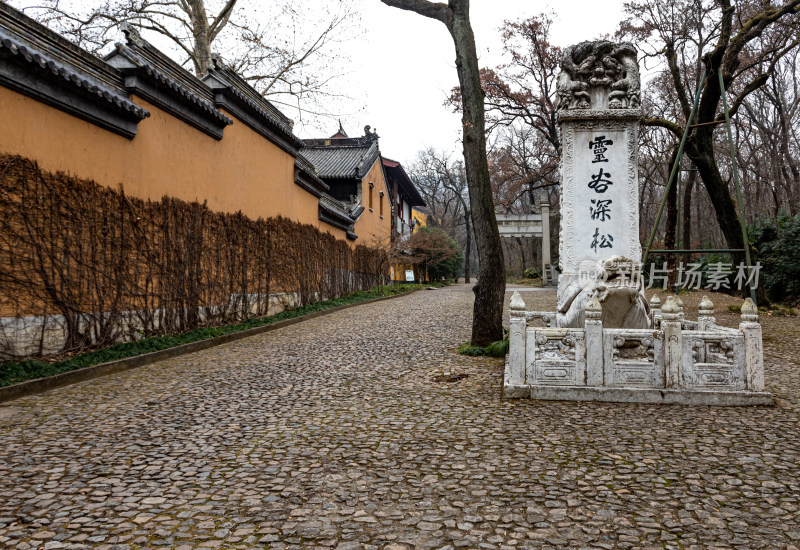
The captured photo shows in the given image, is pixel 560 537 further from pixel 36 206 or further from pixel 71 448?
pixel 36 206

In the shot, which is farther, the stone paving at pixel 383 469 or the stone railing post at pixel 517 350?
the stone railing post at pixel 517 350

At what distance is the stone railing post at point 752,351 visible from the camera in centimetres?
482

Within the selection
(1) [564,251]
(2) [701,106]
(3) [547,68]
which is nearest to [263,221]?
(1) [564,251]

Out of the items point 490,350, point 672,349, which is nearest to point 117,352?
point 490,350

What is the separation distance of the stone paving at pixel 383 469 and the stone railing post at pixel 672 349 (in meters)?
0.30

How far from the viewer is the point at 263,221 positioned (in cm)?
1236

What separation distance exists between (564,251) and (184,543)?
5.36 m

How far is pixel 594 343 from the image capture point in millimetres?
5023

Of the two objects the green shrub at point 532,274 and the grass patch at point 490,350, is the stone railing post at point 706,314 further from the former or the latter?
the green shrub at point 532,274

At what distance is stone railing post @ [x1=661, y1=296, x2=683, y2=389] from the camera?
16.1ft

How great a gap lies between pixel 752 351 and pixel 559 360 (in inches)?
69.6

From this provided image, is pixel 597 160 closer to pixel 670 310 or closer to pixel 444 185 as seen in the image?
pixel 670 310

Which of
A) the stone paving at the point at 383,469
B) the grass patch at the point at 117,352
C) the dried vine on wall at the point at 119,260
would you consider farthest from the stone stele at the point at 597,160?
the dried vine on wall at the point at 119,260

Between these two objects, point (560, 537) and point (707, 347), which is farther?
point (707, 347)
